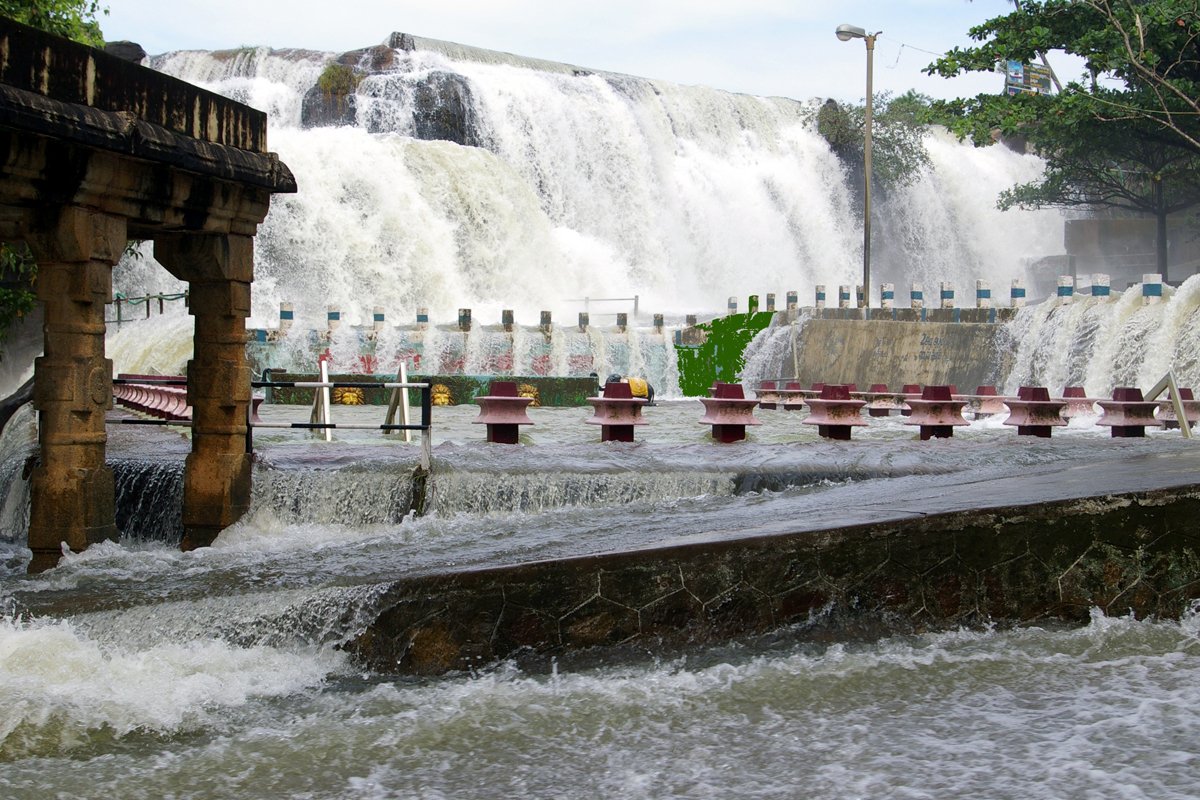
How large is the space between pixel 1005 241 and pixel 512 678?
60549mm

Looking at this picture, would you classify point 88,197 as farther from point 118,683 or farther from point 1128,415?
point 1128,415

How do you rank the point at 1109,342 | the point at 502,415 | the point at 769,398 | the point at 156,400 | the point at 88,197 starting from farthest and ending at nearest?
the point at 769,398 < the point at 1109,342 < the point at 156,400 < the point at 502,415 < the point at 88,197

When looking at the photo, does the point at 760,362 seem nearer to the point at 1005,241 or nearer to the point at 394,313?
the point at 394,313

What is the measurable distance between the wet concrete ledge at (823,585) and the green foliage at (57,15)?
14.3 meters

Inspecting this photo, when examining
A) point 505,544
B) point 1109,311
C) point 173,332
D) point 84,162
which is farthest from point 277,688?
point 173,332

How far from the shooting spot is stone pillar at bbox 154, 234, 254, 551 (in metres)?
11.2

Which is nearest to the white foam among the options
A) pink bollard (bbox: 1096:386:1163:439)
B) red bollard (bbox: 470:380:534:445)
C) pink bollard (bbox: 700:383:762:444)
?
red bollard (bbox: 470:380:534:445)

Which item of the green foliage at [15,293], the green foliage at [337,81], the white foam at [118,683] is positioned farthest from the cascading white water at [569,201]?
Result: the white foam at [118,683]

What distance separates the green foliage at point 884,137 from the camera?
60.7 m

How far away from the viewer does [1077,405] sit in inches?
821

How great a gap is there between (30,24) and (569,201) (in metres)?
31.8

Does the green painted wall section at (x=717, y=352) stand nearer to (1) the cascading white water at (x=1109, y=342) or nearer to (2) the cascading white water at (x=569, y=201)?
(1) the cascading white water at (x=1109, y=342)

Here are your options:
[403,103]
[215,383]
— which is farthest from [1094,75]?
[215,383]

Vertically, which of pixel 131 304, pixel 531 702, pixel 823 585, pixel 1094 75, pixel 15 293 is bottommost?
pixel 531 702
